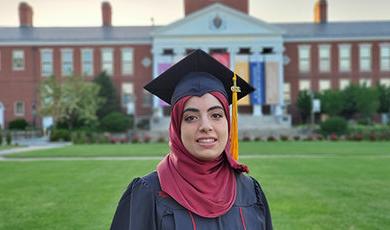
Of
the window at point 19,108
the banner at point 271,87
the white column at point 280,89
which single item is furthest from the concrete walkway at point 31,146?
the white column at point 280,89

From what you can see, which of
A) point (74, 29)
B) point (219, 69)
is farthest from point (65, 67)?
point (219, 69)

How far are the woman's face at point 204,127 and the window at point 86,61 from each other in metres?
47.8

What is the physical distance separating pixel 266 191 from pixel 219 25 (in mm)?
37913

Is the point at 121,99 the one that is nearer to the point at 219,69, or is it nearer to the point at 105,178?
the point at 105,178

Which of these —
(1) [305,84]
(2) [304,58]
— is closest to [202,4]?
(2) [304,58]

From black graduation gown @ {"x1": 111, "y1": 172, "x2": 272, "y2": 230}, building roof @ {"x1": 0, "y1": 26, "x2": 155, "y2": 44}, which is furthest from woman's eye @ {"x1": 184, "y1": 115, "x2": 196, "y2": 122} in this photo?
building roof @ {"x1": 0, "y1": 26, "x2": 155, "y2": 44}

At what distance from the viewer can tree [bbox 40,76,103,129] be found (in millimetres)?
39062

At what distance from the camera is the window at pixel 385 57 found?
49.4 metres

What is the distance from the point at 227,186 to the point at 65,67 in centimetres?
4873

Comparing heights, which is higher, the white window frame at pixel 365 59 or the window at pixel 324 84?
the white window frame at pixel 365 59

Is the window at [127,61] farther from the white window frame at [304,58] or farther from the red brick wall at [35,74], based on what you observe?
the white window frame at [304,58]

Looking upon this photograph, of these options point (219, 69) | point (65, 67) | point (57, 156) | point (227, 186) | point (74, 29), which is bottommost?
point (57, 156)

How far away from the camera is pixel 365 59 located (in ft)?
162

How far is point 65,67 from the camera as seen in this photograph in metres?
49.3
